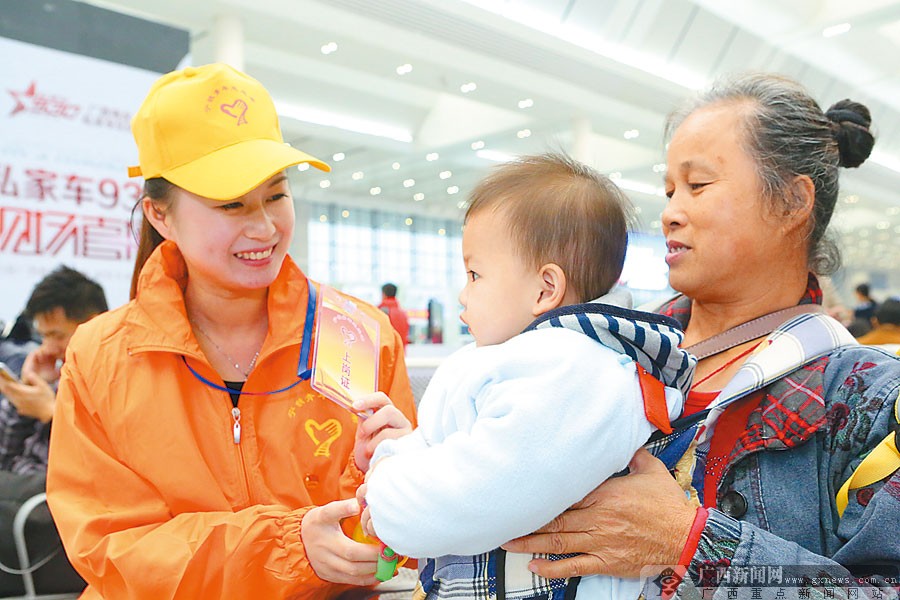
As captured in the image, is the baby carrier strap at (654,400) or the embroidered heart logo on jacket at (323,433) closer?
the baby carrier strap at (654,400)

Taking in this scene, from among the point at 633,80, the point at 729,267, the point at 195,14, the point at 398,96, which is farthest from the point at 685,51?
the point at 729,267

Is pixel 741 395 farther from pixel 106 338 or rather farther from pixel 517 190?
pixel 106 338

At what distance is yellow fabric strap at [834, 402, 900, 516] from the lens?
1.08 metres

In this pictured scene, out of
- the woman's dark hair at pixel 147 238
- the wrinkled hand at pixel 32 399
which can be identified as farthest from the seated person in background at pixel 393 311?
the woman's dark hair at pixel 147 238

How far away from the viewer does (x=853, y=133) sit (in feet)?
4.57

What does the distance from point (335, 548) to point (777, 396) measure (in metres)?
0.80

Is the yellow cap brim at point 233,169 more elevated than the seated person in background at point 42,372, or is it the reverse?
the yellow cap brim at point 233,169

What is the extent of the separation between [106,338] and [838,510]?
4.53 feet

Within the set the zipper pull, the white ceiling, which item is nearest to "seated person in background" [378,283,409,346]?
the white ceiling

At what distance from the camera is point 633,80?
9859mm

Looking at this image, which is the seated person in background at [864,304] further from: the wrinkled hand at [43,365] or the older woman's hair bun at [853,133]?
the wrinkled hand at [43,365]

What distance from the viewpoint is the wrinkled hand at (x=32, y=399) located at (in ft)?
7.28

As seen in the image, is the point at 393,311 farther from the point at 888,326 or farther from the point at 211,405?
the point at 211,405

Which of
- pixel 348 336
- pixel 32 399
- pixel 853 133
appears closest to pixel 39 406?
pixel 32 399
